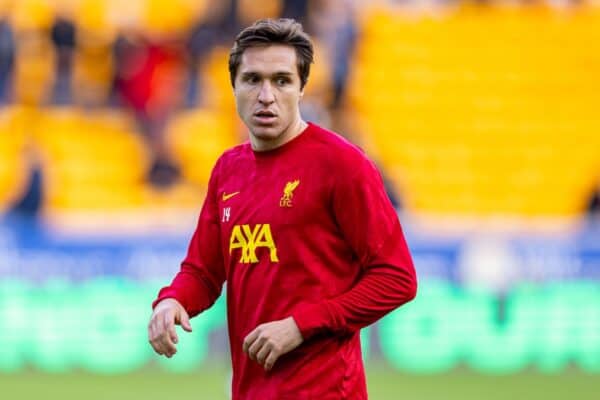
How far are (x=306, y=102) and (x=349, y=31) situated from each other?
144 cm

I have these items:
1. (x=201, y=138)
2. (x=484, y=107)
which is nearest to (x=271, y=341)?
(x=201, y=138)

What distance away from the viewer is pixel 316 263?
4.46 metres

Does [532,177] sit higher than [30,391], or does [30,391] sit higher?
→ [532,177]

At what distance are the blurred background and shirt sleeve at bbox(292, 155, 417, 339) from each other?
587 cm

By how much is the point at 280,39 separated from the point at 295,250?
683 mm

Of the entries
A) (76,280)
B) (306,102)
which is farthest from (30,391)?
(306,102)

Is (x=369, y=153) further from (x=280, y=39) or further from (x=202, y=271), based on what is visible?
(x=280, y=39)

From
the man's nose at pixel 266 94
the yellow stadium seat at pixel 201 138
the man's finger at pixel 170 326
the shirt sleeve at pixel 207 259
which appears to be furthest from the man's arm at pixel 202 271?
the yellow stadium seat at pixel 201 138

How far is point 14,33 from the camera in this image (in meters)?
15.5

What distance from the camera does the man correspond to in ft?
14.4

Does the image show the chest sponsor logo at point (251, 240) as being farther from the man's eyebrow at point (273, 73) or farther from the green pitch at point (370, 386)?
the green pitch at point (370, 386)

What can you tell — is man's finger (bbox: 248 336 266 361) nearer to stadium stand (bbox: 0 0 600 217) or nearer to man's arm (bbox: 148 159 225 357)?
man's arm (bbox: 148 159 225 357)

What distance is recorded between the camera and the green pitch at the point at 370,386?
1045 centimetres

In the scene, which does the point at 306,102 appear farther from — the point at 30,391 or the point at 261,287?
the point at 261,287
